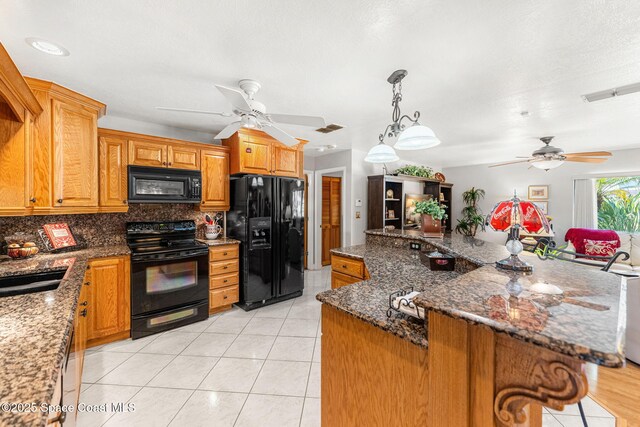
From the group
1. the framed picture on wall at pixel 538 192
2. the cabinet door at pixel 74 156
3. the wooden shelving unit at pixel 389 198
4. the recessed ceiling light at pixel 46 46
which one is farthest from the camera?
the framed picture on wall at pixel 538 192

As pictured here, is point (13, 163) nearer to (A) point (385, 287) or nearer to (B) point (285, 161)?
(B) point (285, 161)

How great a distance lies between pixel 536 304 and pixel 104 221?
373 centimetres

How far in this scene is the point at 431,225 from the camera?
2602mm

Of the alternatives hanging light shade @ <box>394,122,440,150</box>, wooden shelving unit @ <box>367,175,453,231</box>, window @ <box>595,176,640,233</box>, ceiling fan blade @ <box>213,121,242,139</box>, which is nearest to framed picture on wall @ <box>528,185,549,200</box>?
window @ <box>595,176,640,233</box>

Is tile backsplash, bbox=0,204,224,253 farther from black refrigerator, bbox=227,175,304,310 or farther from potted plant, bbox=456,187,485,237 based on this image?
potted plant, bbox=456,187,485,237

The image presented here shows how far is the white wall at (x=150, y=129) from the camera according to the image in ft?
9.95

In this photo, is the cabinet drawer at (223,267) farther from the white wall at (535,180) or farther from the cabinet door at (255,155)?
the white wall at (535,180)

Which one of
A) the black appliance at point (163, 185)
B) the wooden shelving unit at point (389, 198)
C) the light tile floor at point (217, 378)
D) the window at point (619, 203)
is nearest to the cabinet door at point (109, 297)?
the light tile floor at point (217, 378)

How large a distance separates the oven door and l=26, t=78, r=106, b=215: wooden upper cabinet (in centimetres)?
75

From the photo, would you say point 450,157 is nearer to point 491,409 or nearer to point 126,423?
point 491,409

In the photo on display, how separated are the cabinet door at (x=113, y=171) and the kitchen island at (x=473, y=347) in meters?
2.67

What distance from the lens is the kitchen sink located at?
1.75 metres

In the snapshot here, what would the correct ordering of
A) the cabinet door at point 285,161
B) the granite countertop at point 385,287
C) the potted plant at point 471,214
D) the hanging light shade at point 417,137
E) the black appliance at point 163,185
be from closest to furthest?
1. the granite countertop at point 385,287
2. the hanging light shade at point 417,137
3. the black appliance at point 163,185
4. the cabinet door at point 285,161
5. the potted plant at point 471,214

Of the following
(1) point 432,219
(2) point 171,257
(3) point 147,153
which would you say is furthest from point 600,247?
(3) point 147,153
